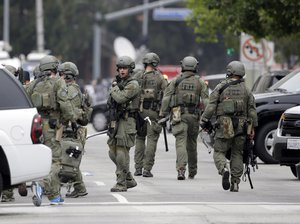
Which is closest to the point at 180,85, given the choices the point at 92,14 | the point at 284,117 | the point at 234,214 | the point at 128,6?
the point at 284,117

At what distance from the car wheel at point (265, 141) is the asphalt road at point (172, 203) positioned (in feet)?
5.55

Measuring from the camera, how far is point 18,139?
13594 millimetres

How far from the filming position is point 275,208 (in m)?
14.9

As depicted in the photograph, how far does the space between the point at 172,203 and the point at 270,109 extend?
810 cm

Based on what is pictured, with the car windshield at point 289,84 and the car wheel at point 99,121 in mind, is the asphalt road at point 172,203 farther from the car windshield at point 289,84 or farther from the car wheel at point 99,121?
the car wheel at point 99,121

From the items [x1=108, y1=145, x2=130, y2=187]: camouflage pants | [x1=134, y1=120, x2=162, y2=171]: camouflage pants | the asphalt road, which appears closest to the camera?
the asphalt road

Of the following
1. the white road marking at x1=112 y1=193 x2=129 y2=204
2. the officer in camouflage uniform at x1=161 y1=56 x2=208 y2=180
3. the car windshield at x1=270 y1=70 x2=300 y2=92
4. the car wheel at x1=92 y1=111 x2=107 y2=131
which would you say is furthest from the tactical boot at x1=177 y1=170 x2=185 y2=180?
the car wheel at x1=92 y1=111 x2=107 y2=131

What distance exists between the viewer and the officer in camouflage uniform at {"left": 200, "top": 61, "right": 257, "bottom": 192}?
1767 cm

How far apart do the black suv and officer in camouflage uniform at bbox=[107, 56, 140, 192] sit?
250 inches

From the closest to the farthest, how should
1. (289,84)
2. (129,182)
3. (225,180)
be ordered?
(225,180) < (129,182) < (289,84)

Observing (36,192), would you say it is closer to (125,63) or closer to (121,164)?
(121,164)

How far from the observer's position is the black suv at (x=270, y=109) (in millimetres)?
23281

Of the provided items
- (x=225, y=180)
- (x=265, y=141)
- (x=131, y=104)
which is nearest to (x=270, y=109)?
(x=265, y=141)

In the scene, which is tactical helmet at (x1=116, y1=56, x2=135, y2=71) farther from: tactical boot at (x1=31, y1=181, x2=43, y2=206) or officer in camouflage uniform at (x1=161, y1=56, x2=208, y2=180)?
tactical boot at (x1=31, y1=181, x2=43, y2=206)
